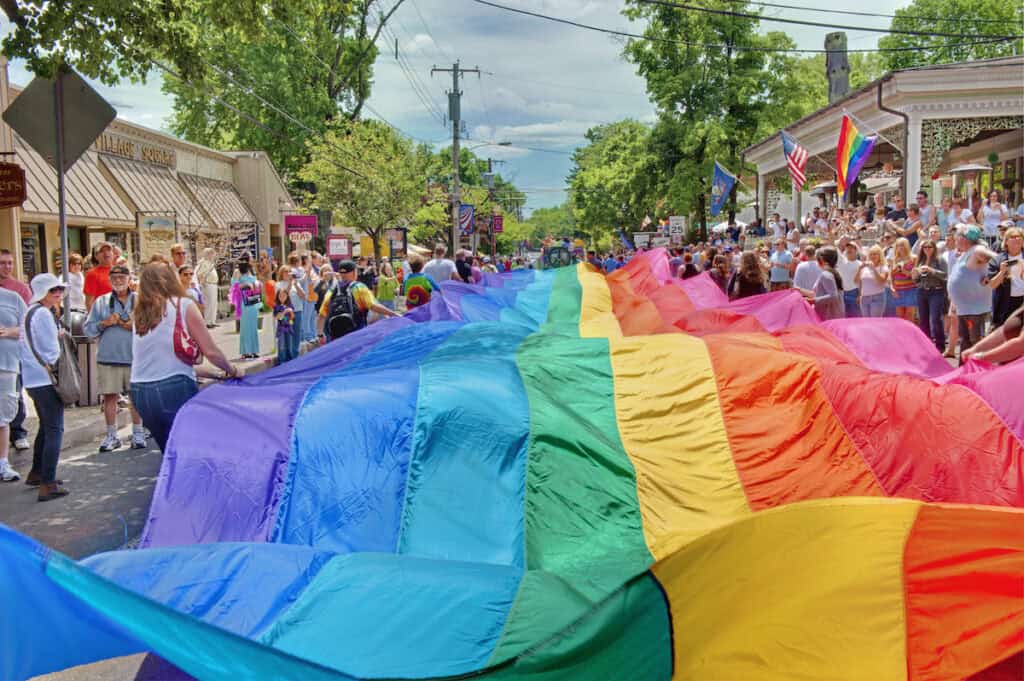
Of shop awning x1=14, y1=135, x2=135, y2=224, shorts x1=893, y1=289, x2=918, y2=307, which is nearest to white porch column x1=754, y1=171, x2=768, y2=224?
shorts x1=893, y1=289, x2=918, y2=307

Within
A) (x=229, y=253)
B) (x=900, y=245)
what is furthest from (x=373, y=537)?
(x=229, y=253)

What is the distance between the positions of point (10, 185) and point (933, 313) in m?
12.1

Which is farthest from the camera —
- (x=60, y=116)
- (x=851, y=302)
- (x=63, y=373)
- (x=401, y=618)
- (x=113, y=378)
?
(x=851, y=302)

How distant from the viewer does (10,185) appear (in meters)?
9.95

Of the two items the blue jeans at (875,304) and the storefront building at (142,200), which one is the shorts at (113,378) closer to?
the blue jeans at (875,304)

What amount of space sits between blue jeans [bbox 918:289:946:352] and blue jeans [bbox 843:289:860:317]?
3.00 feet

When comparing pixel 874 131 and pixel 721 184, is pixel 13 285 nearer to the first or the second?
pixel 874 131

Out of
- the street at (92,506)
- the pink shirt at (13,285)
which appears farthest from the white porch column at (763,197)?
the pink shirt at (13,285)

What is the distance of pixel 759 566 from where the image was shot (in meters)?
3.33

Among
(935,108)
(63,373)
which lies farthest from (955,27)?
(63,373)

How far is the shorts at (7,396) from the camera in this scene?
7.23m

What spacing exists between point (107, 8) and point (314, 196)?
38248 mm

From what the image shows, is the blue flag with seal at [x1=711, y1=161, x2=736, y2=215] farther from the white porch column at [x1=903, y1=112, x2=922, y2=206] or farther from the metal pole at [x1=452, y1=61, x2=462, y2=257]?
the metal pole at [x1=452, y1=61, x2=462, y2=257]

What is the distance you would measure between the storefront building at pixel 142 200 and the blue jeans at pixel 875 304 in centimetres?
1732
